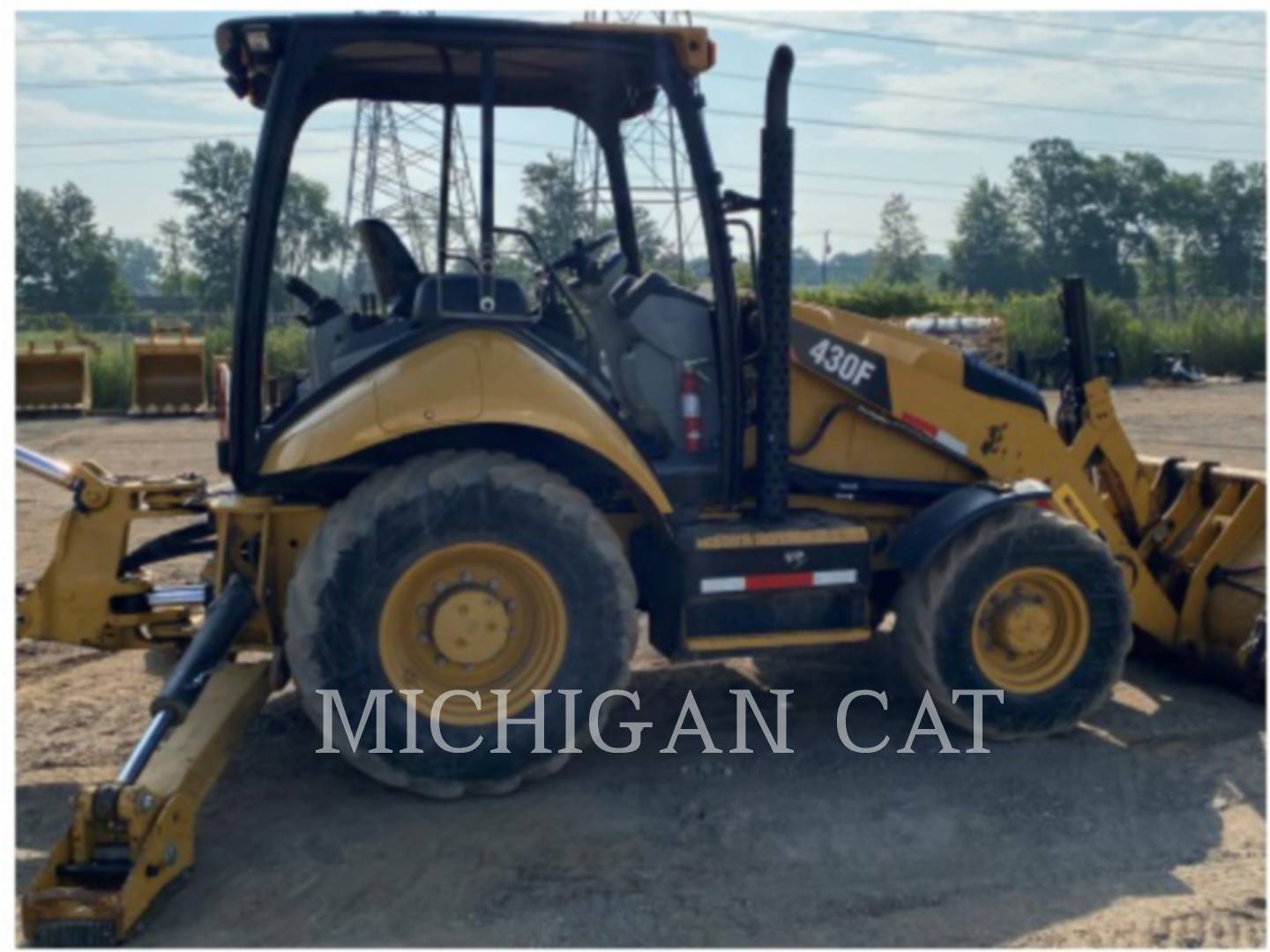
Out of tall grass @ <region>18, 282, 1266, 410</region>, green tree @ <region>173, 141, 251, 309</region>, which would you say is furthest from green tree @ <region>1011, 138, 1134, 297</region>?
green tree @ <region>173, 141, 251, 309</region>

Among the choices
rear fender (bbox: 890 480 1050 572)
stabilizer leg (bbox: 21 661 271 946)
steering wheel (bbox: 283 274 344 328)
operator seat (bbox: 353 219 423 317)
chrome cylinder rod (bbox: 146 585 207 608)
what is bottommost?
stabilizer leg (bbox: 21 661 271 946)

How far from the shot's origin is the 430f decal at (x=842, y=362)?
5543 millimetres

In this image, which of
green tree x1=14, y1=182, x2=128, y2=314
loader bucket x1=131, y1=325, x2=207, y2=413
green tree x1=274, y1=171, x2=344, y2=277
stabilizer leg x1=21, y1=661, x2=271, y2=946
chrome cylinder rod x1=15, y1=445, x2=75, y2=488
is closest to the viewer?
stabilizer leg x1=21, y1=661, x2=271, y2=946

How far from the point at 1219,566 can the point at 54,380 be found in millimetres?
19731

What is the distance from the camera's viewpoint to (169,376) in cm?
2164

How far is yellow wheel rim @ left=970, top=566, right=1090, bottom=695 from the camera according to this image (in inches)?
209

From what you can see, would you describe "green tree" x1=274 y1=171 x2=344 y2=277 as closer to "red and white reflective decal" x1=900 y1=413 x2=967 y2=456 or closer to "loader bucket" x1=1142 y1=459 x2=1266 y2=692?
"red and white reflective decal" x1=900 y1=413 x2=967 y2=456

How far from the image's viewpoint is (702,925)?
385 cm

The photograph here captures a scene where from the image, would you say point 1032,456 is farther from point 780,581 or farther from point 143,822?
point 143,822

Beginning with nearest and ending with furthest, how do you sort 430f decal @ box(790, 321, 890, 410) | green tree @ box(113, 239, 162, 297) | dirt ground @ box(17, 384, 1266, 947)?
dirt ground @ box(17, 384, 1266, 947) < 430f decal @ box(790, 321, 890, 410) < green tree @ box(113, 239, 162, 297)

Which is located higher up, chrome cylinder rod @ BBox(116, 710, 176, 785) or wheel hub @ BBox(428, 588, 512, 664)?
wheel hub @ BBox(428, 588, 512, 664)

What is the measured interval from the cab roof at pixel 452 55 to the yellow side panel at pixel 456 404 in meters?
1.07

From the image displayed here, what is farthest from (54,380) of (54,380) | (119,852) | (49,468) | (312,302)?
(119,852)

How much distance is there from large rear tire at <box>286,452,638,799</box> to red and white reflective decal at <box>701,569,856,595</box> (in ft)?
1.35
